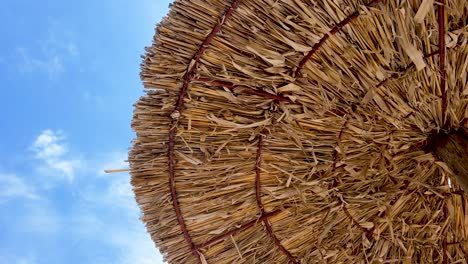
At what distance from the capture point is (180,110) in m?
2.31

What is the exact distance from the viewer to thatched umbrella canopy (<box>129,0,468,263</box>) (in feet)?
6.82

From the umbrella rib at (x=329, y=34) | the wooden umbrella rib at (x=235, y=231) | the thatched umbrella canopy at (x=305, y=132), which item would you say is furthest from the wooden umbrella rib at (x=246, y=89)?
the wooden umbrella rib at (x=235, y=231)

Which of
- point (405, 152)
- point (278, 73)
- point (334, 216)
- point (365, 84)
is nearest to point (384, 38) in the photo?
point (365, 84)

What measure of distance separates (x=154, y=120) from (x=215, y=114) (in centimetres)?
29

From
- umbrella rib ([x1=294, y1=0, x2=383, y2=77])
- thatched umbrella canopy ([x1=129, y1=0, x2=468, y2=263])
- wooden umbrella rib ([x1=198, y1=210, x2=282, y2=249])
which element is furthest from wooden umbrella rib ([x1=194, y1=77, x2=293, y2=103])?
wooden umbrella rib ([x1=198, y1=210, x2=282, y2=249])

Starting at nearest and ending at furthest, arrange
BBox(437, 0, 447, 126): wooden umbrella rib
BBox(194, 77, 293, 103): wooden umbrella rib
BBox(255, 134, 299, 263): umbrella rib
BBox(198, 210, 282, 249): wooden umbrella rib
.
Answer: BBox(437, 0, 447, 126): wooden umbrella rib < BBox(194, 77, 293, 103): wooden umbrella rib < BBox(255, 134, 299, 263): umbrella rib < BBox(198, 210, 282, 249): wooden umbrella rib

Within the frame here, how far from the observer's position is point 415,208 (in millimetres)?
2604

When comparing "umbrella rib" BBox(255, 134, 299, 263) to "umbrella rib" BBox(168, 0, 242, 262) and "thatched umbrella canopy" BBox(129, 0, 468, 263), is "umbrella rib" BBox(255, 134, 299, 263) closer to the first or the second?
"thatched umbrella canopy" BBox(129, 0, 468, 263)

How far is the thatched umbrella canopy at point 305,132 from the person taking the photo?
2080mm

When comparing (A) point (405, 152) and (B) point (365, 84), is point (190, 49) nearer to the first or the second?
(B) point (365, 84)

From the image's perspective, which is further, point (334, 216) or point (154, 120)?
point (334, 216)

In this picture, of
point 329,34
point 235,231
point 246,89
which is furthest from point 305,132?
point 235,231

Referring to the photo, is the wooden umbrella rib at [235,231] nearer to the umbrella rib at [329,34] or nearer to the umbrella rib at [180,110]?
the umbrella rib at [180,110]

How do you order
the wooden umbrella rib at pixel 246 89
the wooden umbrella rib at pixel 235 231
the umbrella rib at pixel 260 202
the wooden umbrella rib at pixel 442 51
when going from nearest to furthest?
the wooden umbrella rib at pixel 442 51 → the wooden umbrella rib at pixel 246 89 → the umbrella rib at pixel 260 202 → the wooden umbrella rib at pixel 235 231
